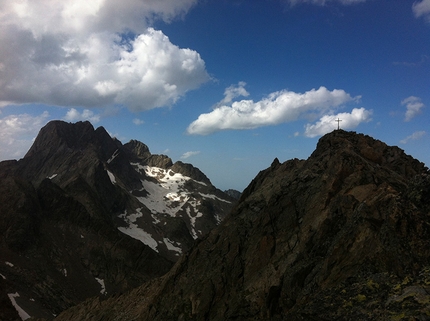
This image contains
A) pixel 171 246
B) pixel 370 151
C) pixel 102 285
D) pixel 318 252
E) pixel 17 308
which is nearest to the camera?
pixel 318 252

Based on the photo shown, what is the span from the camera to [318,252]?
26.7 metres

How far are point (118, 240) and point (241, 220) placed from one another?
11261cm

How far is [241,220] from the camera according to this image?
139 ft

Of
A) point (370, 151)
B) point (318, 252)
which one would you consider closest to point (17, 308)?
point (318, 252)

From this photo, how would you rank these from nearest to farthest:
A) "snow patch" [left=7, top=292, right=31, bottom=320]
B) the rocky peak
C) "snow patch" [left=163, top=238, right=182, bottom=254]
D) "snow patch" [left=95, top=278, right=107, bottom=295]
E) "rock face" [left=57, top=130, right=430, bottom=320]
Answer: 1. "rock face" [left=57, top=130, right=430, bottom=320]
2. the rocky peak
3. "snow patch" [left=7, top=292, right=31, bottom=320]
4. "snow patch" [left=95, top=278, right=107, bottom=295]
5. "snow patch" [left=163, top=238, right=182, bottom=254]

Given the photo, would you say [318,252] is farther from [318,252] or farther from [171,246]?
[171,246]

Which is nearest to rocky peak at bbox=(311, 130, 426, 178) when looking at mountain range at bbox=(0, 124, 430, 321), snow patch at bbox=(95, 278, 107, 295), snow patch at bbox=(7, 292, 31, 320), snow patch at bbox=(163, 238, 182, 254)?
mountain range at bbox=(0, 124, 430, 321)

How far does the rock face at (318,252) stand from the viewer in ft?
56.3

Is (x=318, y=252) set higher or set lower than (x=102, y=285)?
higher

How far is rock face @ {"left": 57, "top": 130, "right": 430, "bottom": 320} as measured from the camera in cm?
1716

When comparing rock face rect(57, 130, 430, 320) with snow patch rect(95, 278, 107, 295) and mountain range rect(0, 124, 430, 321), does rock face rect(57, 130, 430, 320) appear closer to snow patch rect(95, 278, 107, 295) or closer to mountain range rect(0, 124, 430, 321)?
mountain range rect(0, 124, 430, 321)

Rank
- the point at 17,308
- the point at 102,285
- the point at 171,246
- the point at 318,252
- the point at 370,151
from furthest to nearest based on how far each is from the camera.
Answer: the point at 171,246
the point at 102,285
the point at 17,308
the point at 370,151
the point at 318,252

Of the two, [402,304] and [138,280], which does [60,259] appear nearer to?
[138,280]

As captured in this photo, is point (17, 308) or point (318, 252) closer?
point (318, 252)
